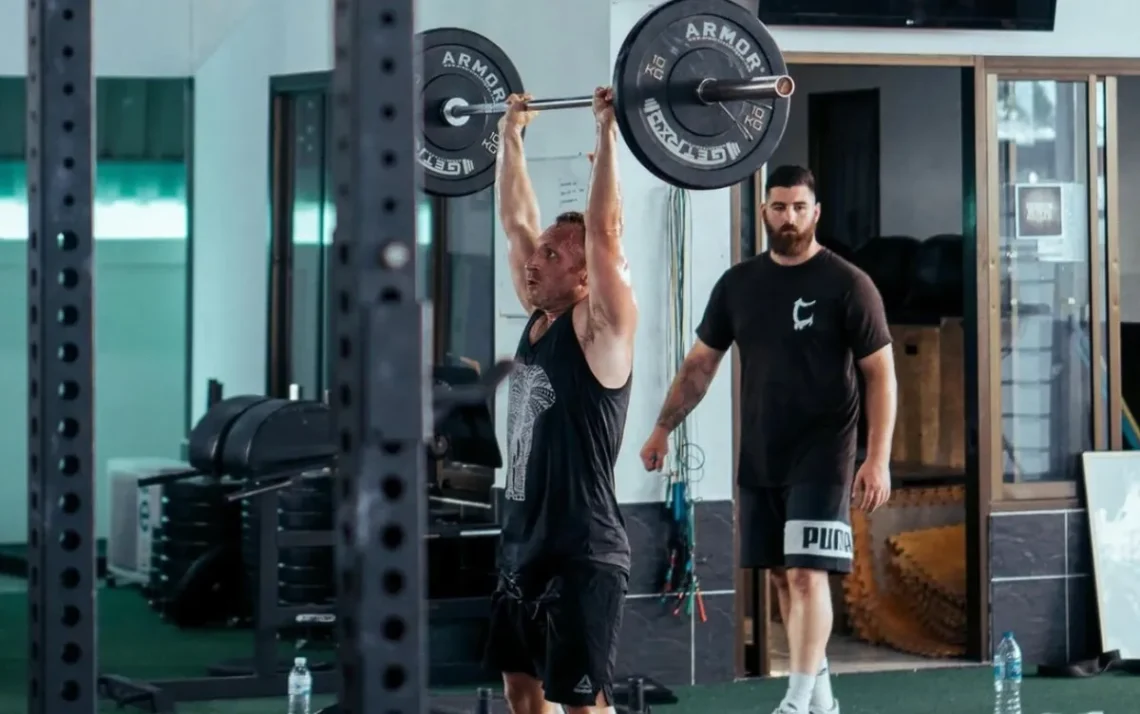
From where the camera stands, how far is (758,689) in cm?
580

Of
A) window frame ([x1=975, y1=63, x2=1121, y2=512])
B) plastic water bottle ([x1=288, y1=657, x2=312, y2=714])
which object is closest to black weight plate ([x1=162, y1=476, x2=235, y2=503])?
plastic water bottle ([x1=288, y1=657, x2=312, y2=714])

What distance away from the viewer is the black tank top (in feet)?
11.8

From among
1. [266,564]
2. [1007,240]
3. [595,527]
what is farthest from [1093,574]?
[595,527]

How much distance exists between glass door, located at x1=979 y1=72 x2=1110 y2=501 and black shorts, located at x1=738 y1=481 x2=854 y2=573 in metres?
1.63

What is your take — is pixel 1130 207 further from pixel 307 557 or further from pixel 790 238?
pixel 307 557

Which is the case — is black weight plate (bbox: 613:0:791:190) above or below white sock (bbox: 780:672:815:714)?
above

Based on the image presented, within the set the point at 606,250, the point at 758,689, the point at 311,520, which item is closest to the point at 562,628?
the point at 606,250

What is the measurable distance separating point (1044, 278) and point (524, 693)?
3.35 m

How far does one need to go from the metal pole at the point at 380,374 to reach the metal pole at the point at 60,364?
571 millimetres

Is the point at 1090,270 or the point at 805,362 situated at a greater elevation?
the point at 1090,270

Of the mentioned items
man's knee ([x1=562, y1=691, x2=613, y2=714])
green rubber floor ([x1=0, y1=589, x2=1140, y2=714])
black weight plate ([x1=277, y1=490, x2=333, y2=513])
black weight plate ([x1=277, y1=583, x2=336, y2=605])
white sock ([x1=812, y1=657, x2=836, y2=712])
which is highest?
black weight plate ([x1=277, y1=490, x2=333, y2=513])

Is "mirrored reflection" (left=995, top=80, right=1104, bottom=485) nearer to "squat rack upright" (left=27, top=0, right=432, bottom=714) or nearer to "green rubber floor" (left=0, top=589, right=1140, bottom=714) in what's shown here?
"green rubber floor" (left=0, top=589, right=1140, bottom=714)

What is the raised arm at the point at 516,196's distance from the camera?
4.12 meters

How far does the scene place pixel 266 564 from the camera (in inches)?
220
